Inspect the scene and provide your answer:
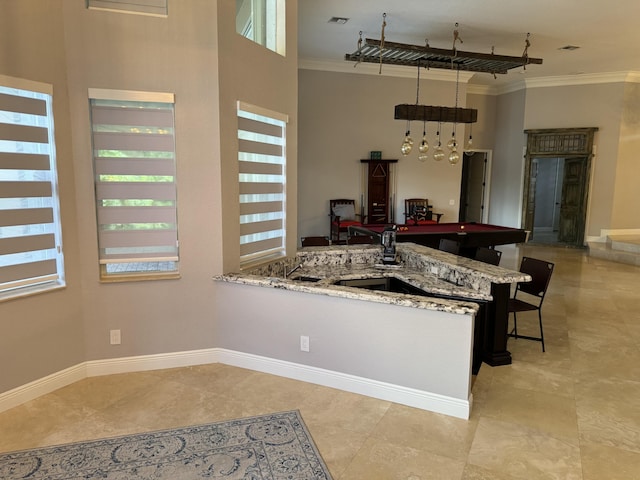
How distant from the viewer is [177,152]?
3229 millimetres

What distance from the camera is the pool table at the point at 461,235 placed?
19.6 ft

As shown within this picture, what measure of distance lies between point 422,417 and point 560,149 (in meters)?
8.51

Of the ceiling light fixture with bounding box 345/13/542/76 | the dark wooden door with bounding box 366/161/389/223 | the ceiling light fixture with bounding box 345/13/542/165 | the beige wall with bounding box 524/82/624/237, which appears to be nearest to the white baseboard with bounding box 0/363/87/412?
the ceiling light fixture with bounding box 345/13/542/165

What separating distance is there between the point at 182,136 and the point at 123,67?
0.61 meters

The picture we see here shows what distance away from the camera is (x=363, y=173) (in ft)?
27.6

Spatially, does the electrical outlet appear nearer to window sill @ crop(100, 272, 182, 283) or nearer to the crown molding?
window sill @ crop(100, 272, 182, 283)

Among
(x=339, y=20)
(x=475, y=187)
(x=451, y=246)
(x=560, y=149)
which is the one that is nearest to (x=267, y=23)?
(x=339, y=20)

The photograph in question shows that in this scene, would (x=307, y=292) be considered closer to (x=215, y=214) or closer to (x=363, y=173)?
(x=215, y=214)

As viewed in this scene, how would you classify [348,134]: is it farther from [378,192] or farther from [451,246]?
[451,246]

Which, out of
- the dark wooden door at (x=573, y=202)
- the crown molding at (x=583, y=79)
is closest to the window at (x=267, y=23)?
the crown molding at (x=583, y=79)

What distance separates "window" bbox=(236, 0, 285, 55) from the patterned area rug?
3019 millimetres

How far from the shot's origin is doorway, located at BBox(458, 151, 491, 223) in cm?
1061

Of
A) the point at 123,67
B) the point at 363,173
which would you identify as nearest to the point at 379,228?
the point at 363,173

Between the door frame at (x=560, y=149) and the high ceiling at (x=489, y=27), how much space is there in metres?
1.51
